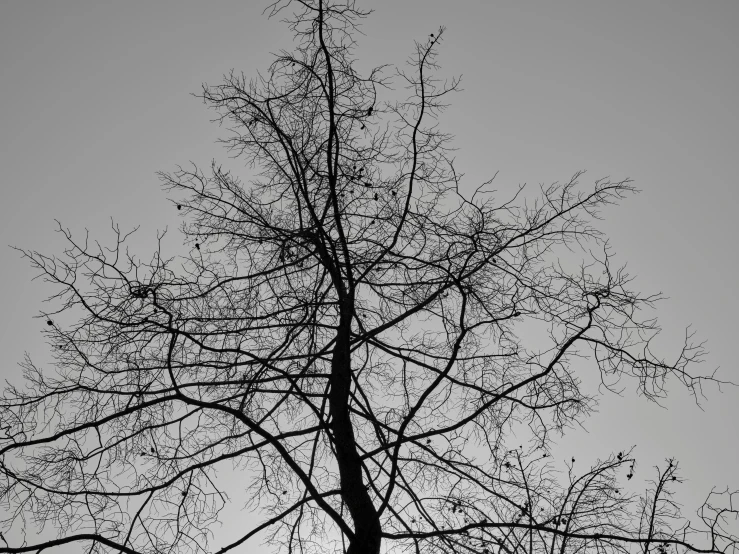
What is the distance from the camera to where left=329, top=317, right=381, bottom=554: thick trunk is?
403cm

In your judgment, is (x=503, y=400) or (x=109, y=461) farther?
(x=503, y=400)

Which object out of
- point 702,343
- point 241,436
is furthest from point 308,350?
point 702,343

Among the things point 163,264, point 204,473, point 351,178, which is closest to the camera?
point 163,264

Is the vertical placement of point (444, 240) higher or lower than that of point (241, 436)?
higher

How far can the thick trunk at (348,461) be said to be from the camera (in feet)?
13.2

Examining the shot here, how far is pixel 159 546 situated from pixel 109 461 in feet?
2.26

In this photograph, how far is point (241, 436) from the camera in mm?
4695

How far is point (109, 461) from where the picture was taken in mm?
4570

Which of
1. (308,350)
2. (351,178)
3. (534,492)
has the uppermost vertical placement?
(351,178)

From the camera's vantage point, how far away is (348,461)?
433 centimetres

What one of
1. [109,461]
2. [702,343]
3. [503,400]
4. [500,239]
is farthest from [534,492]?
[109,461]

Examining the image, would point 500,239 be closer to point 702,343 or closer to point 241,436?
point 702,343

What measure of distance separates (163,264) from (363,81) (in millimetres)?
1953

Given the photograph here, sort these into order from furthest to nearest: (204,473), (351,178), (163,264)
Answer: (351,178) < (204,473) < (163,264)
